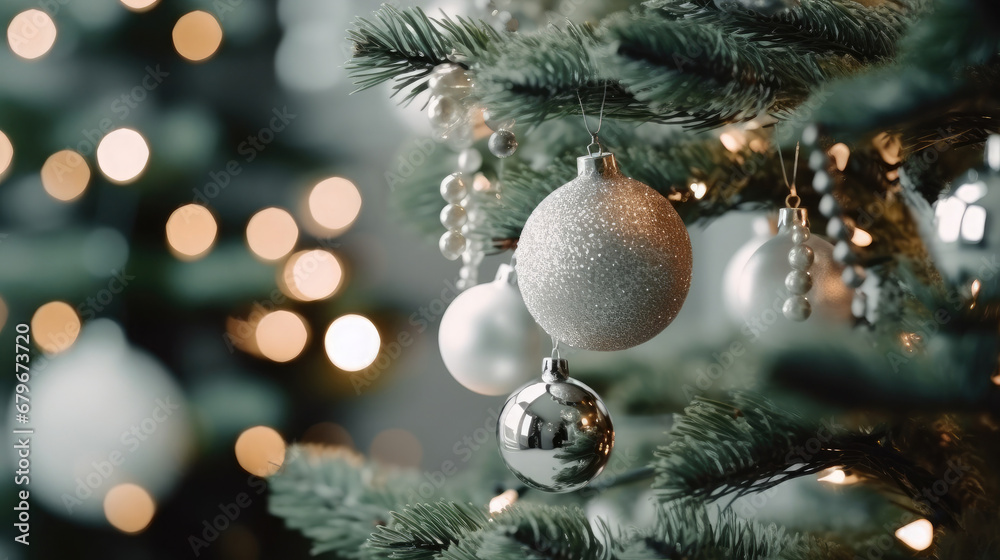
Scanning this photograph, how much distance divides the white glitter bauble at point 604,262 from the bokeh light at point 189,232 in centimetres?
83

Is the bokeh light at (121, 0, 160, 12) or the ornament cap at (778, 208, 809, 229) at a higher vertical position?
the bokeh light at (121, 0, 160, 12)

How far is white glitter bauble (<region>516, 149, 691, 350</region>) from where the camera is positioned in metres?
0.37

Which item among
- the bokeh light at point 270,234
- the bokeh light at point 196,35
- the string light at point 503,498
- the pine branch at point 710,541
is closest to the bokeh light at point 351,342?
the bokeh light at point 270,234

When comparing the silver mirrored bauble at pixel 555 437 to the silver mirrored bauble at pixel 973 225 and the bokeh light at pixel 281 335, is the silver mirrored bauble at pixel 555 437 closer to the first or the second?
the silver mirrored bauble at pixel 973 225

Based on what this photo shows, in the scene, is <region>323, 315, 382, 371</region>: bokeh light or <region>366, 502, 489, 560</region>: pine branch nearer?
<region>366, 502, 489, 560</region>: pine branch

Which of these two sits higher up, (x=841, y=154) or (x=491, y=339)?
(x=841, y=154)

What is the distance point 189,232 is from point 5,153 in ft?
0.82

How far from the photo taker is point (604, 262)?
369mm

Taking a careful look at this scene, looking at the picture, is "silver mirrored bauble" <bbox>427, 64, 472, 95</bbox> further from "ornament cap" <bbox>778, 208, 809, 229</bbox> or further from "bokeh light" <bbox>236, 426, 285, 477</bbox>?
"bokeh light" <bbox>236, 426, 285, 477</bbox>

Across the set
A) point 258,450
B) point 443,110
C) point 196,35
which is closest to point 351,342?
point 258,450

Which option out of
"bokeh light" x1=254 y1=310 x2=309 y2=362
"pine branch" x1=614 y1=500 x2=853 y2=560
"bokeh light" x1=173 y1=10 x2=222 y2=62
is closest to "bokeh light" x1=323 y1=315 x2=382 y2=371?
"bokeh light" x1=254 y1=310 x2=309 y2=362

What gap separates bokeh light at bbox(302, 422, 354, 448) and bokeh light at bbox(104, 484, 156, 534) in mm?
256

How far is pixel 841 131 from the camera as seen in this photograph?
0.33 metres

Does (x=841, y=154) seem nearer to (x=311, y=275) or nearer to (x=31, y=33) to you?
(x=311, y=275)
